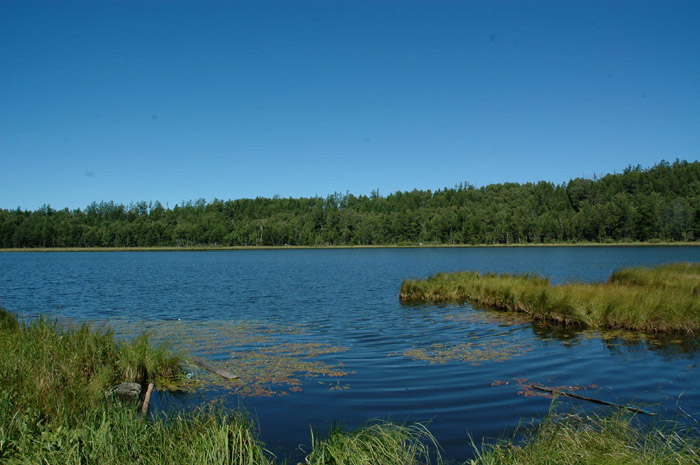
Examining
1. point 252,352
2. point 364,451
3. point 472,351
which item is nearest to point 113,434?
point 364,451

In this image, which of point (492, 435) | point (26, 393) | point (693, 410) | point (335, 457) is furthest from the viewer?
point (693, 410)

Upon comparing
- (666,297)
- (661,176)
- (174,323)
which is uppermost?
(661,176)

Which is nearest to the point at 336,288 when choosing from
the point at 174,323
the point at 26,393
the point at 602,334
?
the point at 174,323

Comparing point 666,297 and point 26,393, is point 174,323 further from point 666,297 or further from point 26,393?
point 666,297

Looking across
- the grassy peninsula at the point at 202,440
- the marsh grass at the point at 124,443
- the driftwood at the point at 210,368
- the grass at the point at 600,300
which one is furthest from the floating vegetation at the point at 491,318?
the marsh grass at the point at 124,443

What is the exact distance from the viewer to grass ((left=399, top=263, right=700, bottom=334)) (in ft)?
57.2

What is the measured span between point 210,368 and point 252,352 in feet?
8.89

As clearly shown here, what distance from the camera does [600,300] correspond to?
19.2 metres

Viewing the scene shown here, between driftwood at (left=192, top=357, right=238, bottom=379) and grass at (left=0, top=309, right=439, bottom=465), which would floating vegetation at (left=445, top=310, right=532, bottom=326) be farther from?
grass at (left=0, top=309, right=439, bottom=465)

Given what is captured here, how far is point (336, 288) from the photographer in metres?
37.9

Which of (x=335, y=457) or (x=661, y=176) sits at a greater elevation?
(x=661, y=176)

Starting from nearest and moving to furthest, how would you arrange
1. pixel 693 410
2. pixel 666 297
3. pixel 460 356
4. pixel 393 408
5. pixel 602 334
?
pixel 693 410, pixel 393 408, pixel 460 356, pixel 602 334, pixel 666 297

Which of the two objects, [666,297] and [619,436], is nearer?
[619,436]

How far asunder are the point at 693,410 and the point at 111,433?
10.6 meters
